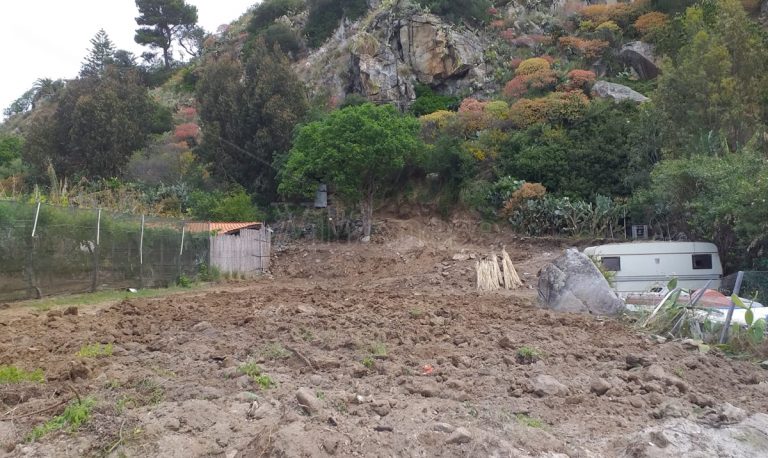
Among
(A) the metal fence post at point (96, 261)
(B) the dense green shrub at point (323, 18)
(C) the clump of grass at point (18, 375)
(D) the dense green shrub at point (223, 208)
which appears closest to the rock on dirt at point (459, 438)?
(C) the clump of grass at point (18, 375)

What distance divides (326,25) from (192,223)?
3476cm

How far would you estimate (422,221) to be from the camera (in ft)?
99.0

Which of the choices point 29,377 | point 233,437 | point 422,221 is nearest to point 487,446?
point 233,437

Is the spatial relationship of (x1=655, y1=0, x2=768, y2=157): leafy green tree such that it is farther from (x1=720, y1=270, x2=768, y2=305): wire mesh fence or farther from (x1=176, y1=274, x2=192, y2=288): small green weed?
(x1=176, y1=274, x2=192, y2=288): small green weed

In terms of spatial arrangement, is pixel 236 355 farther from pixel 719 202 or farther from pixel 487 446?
pixel 719 202

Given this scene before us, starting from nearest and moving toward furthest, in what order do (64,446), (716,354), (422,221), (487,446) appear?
1. (64,446)
2. (487,446)
3. (716,354)
4. (422,221)

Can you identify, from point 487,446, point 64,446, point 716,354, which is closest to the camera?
point 64,446

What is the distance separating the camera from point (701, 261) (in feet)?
56.2

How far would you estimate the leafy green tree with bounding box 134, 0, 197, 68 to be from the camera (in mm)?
59844

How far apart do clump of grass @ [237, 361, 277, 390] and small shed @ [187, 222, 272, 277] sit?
13.6 metres

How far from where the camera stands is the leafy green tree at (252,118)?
3322 cm

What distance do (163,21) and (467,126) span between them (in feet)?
135

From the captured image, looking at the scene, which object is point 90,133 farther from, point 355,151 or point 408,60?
point 408,60

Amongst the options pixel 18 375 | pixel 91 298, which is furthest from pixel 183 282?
pixel 18 375
